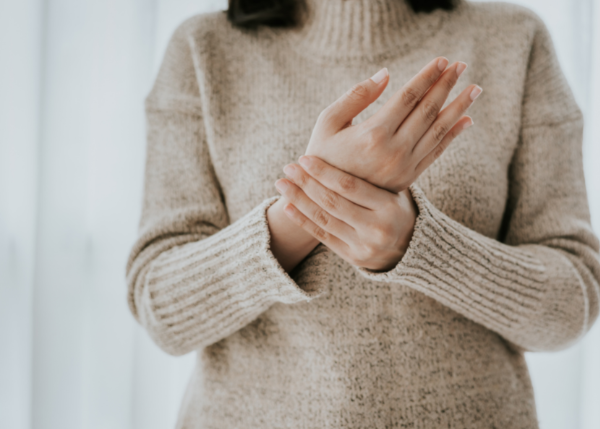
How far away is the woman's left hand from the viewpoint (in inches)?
18.1

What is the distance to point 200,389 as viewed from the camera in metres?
0.70

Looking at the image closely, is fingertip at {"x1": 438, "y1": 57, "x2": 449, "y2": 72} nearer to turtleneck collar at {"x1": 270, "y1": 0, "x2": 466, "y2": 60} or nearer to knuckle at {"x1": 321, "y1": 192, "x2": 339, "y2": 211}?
knuckle at {"x1": 321, "y1": 192, "x2": 339, "y2": 211}

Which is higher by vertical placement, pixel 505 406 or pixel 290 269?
pixel 290 269

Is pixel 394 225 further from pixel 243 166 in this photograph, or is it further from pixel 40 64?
pixel 40 64

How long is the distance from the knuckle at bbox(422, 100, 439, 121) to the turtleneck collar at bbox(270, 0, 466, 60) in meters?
0.34

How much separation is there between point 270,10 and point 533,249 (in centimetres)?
62

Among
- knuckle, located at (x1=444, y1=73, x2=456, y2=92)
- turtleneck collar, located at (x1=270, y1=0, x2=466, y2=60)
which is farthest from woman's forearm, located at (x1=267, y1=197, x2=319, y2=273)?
turtleneck collar, located at (x1=270, y1=0, x2=466, y2=60)

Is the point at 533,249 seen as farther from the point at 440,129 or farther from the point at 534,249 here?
the point at 440,129

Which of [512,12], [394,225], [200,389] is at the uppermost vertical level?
[512,12]

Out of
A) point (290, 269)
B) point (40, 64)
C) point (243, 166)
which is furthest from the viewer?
point (40, 64)

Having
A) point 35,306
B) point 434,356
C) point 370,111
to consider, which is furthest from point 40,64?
point 434,356

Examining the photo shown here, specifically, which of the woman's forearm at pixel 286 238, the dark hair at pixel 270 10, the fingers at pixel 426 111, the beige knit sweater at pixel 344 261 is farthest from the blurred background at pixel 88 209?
the fingers at pixel 426 111

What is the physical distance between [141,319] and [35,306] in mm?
295

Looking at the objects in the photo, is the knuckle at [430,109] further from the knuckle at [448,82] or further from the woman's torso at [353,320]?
the woman's torso at [353,320]
